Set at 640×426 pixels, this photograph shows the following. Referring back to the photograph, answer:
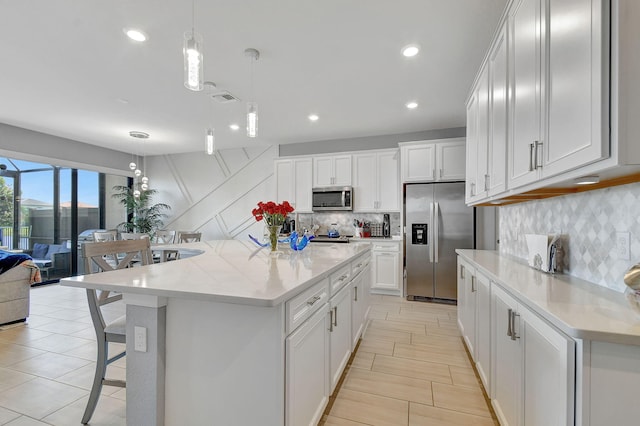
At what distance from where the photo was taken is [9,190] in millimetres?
5090

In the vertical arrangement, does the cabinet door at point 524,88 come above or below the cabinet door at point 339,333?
above

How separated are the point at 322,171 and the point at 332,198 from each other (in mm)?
534

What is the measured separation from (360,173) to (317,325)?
12.6 ft

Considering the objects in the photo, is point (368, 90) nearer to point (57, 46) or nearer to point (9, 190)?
point (57, 46)

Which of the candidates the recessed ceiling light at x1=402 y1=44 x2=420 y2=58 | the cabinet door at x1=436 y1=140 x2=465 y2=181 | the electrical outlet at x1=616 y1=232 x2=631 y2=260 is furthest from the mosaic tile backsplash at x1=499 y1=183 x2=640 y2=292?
the cabinet door at x1=436 y1=140 x2=465 y2=181

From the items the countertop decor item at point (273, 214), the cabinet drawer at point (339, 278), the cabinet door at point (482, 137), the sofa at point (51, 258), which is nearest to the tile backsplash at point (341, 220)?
the cabinet door at point (482, 137)

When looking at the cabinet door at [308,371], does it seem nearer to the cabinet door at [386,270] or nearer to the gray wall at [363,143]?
the cabinet door at [386,270]

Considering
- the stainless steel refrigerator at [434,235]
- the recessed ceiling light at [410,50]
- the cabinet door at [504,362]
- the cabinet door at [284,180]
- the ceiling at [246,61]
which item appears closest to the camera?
the cabinet door at [504,362]

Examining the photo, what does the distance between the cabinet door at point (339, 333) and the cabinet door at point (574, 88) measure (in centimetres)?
139

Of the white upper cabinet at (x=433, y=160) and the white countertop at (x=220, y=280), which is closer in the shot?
the white countertop at (x=220, y=280)

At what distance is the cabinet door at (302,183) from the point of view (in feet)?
17.8

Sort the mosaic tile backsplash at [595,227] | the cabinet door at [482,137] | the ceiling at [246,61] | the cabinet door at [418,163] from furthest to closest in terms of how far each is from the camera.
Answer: the cabinet door at [418,163], the cabinet door at [482,137], the ceiling at [246,61], the mosaic tile backsplash at [595,227]

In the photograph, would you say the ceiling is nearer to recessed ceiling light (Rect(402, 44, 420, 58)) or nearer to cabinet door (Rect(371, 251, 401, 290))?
recessed ceiling light (Rect(402, 44, 420, 58))

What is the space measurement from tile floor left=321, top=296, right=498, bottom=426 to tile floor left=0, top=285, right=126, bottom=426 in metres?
1.46
